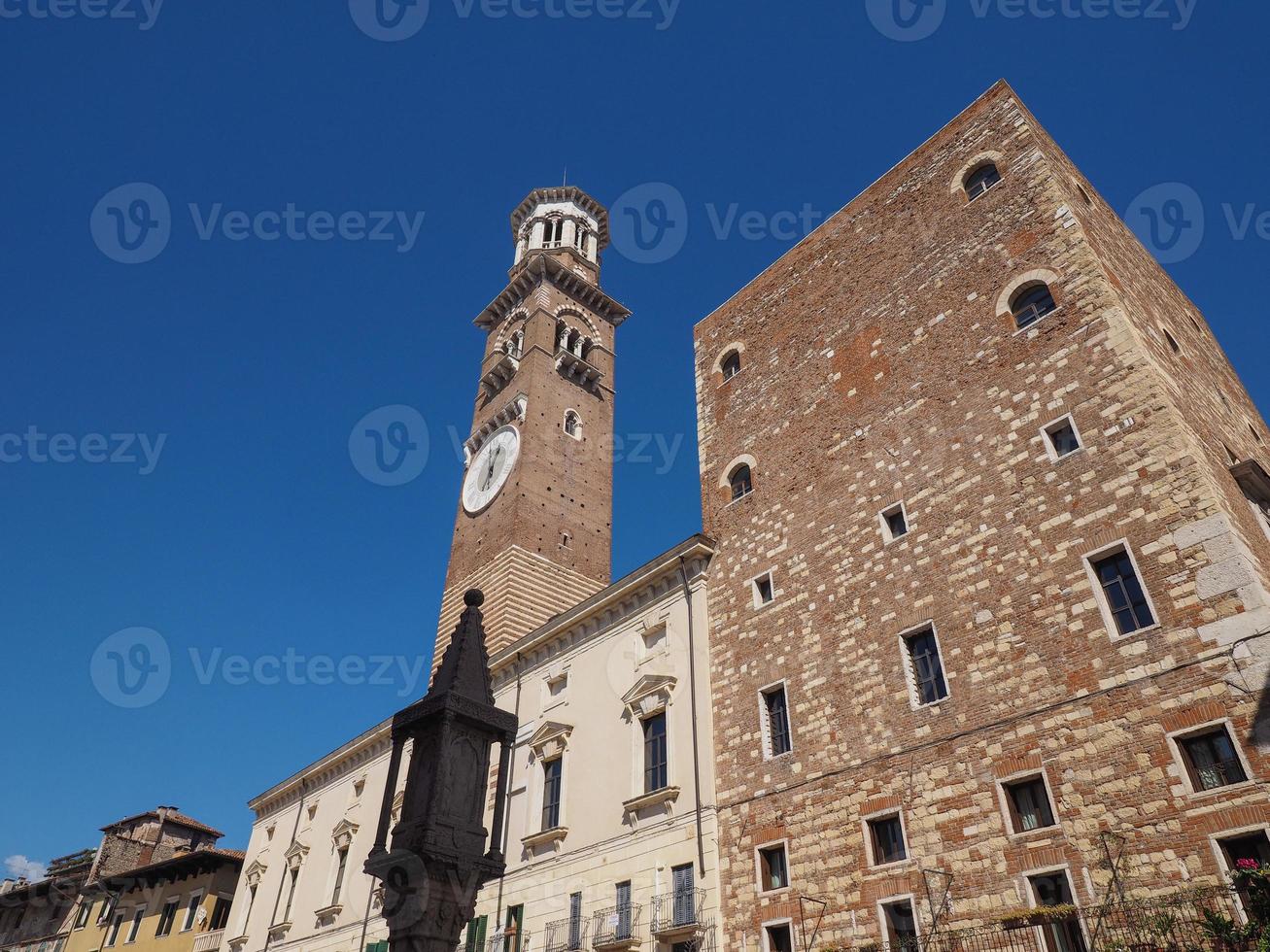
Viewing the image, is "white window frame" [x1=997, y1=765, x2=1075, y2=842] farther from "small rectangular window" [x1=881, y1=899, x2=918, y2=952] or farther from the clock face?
the clock face

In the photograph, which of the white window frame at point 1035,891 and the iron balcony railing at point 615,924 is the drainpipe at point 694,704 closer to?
the iron balcony railing at point 615,924

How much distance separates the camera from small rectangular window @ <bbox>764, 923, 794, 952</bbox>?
16141 millimetres

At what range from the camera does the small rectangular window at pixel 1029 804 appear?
13.5 meters

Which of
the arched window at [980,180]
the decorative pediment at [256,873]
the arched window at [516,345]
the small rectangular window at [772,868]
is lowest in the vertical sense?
the small rectangular window at [772,868]

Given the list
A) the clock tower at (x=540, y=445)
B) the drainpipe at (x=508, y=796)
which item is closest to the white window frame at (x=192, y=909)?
the clock tower at (x=540, y=445)

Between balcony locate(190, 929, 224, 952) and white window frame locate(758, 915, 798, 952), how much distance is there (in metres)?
28.7

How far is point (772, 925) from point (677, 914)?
2.43 meters

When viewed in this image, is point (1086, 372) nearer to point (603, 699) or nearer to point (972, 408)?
point (972, 408)

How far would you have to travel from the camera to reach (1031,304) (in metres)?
18.0

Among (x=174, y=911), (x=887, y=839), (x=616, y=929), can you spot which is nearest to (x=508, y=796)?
(x=616, y=929)

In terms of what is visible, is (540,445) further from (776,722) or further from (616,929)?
(616,929)

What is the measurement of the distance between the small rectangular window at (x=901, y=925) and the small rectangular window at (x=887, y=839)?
26.9 inches

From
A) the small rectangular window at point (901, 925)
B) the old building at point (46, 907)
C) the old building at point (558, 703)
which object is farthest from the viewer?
the old building at point (46, 907)

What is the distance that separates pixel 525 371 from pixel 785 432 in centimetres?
2242
